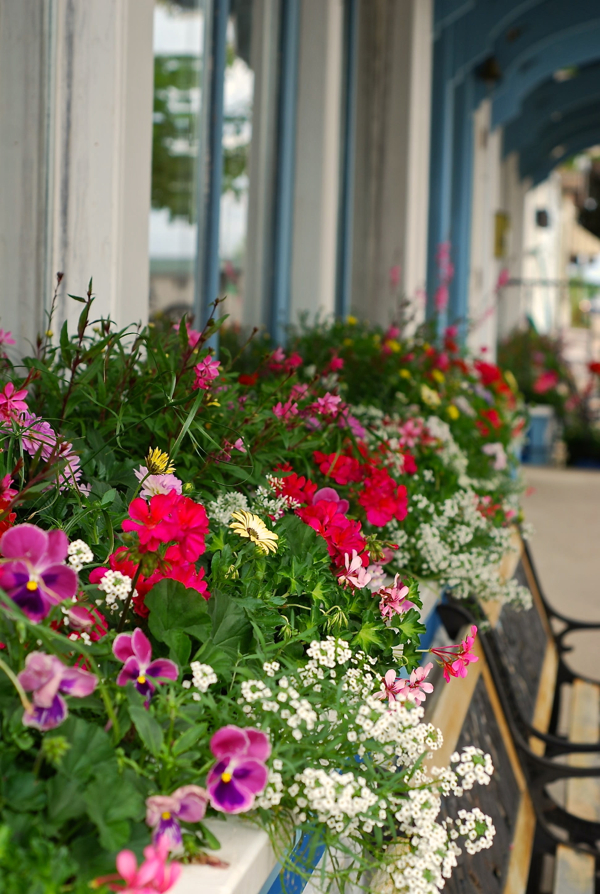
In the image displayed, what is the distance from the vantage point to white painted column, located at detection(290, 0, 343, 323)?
10.2ft

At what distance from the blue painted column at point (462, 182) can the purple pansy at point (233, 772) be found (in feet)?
17.8

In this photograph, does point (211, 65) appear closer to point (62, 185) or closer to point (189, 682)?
point (62, 185)

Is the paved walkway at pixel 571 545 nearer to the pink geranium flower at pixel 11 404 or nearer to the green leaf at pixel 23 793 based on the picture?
the pink geranium flower at pixel 11 404

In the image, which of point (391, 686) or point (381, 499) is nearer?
point (391, 686)

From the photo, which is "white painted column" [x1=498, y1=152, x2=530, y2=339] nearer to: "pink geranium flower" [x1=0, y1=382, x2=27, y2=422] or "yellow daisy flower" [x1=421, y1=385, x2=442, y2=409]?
"yellow daisy flower" [x1=421, y1=385, x2=442, y2=409]

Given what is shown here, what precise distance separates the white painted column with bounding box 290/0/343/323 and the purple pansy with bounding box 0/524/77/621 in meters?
2.44

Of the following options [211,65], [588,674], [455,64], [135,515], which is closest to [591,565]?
[588,674]

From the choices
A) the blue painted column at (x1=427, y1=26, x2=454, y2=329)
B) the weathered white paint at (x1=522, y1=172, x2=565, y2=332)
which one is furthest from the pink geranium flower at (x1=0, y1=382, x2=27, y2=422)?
the weathered white paint at (x1=522, y1=172, x2=565, y2=332)

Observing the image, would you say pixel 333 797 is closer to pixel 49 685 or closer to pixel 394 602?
pixel 49 685

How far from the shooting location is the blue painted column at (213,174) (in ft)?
7.63

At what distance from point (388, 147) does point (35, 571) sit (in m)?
3.79

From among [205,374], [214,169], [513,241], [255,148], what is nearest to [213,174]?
[214,169]

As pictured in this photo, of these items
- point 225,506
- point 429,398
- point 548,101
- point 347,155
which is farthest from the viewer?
point 548,101

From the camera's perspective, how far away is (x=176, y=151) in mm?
2289
